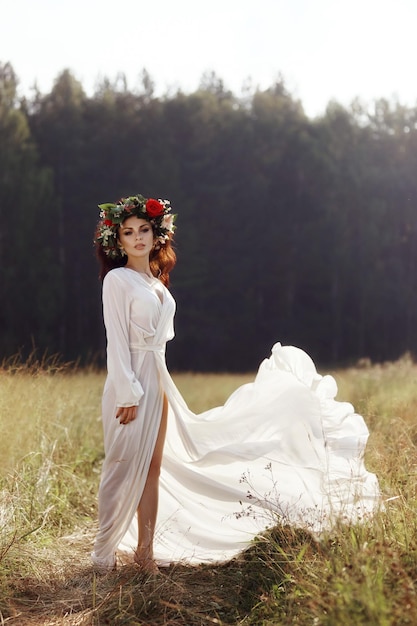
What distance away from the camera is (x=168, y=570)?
4.54 meters

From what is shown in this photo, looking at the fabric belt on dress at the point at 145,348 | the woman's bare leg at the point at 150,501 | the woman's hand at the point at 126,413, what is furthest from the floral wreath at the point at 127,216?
the woman's bare leg at the point at 150,501

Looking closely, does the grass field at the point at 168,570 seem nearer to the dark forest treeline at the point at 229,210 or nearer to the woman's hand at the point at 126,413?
the woman's hand at the point at 126,413

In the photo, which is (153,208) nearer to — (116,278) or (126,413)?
(116,278)

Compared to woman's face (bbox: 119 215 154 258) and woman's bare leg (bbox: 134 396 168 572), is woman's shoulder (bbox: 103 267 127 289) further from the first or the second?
woman's bare leg (bbox: 134 396 168 572)

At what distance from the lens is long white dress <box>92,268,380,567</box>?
443cm

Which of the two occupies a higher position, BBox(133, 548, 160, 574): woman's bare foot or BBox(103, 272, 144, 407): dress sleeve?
BBox(103, 272, 144, 407): dress sleeve

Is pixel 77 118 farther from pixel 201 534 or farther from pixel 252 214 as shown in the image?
pixel 201 534

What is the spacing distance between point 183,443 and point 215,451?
19 centimetres

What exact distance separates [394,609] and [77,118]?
21.2 metres

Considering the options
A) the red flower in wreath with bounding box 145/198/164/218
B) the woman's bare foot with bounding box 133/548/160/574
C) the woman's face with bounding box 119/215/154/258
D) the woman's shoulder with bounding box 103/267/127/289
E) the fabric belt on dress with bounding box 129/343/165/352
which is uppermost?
the red flower in wreath with bounding box 145/198/164/218

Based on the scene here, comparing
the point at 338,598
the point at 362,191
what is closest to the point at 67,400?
the point at 338,598

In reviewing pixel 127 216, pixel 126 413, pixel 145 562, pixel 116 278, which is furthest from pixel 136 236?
pixel 145 562

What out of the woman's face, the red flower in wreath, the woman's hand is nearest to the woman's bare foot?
the woman's hand

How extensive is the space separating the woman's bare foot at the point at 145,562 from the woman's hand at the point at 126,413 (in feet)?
2.39
